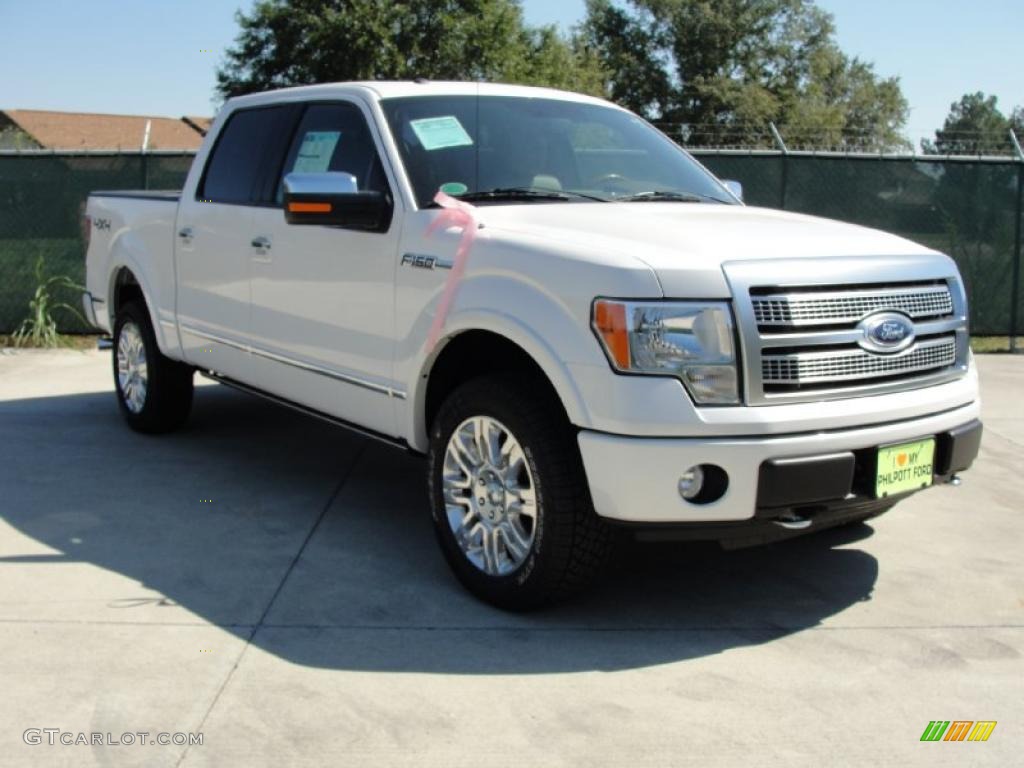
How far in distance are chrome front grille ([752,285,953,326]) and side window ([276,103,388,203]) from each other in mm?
1832

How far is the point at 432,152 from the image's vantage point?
504cm

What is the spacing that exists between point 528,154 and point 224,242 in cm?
182

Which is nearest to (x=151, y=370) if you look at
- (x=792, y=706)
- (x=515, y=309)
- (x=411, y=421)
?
(x=411, y=421)

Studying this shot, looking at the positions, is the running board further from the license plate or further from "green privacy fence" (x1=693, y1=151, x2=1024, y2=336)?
"green privacy fence" (x1=693, y1=151, x2=1024, y2=336)

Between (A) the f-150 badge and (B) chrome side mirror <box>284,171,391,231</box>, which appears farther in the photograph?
(B) chrome side mirror <box>284,171,391,231</box>

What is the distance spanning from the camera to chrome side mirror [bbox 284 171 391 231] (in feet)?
15.4

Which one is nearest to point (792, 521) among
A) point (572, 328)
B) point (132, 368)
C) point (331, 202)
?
point (572, 328)

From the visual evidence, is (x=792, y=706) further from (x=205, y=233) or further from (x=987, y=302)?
(x=987, y=302)

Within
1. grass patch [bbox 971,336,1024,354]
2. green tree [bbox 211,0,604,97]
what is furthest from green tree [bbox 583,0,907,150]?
grass patch [bbox 971,336,1024,354]

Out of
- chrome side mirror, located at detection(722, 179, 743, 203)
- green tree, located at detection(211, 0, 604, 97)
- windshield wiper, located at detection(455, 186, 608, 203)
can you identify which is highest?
green tree, located at detection(211, 0, 604, 97)

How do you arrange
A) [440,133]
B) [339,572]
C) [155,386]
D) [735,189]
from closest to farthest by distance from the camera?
[339,572]
[440,133]
[735,189]
[155,386]

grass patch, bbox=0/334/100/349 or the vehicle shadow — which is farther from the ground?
the vehicle shadow

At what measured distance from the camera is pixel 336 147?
17.9ft

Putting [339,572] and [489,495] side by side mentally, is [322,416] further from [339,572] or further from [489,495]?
[489,495]
